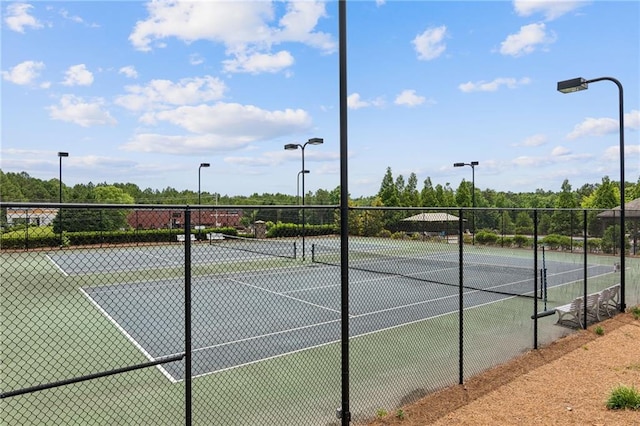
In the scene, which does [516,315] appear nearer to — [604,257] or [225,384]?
[225,384]

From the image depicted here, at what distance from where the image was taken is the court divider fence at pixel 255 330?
17.2ft

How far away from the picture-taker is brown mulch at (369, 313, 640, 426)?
4.57 metres

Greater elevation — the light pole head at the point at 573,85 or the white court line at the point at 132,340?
the light pole head at the point at 573,85

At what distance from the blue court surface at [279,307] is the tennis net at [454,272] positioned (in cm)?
5

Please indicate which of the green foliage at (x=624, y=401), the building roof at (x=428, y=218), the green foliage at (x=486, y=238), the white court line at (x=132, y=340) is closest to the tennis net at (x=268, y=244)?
the white court line at (x=132, y=340)

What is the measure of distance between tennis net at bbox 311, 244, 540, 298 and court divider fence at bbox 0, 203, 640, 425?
0.23m

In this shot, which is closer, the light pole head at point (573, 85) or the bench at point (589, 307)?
the bench at point (589, 307)

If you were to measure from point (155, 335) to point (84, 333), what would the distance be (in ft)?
5.89

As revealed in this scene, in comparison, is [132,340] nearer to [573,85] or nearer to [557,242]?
[573,85]

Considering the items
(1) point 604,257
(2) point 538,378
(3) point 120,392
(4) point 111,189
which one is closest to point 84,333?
(3) point 120,392

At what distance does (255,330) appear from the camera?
9.41 meters

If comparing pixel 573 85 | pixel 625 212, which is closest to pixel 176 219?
pixel 573 85

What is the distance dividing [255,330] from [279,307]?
248 centimetres

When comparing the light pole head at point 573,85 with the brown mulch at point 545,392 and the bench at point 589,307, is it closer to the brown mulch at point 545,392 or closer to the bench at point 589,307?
the bench at point 589,307
